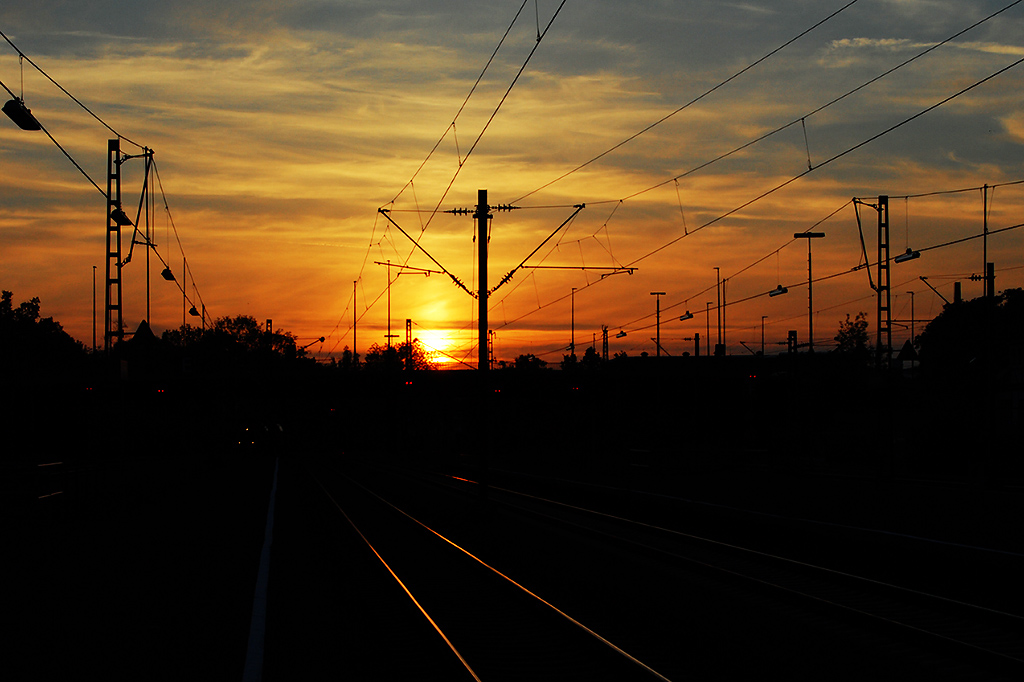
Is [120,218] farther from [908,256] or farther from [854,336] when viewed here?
[854,336]

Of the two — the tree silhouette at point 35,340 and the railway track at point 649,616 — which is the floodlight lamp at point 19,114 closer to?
the railway track at point 649,616

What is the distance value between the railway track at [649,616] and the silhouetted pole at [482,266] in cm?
923

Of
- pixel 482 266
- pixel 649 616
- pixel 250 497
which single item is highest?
pixel 482 266

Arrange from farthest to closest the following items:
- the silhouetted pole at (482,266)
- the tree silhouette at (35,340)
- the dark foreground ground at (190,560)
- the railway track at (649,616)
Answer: the tree silhouette at (35,340) → the silhouetted pole at (482,266) → the dark foreground ground at (190,560) → the railway track at (649,616)

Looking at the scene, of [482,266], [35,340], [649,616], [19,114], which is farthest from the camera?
[35,340]

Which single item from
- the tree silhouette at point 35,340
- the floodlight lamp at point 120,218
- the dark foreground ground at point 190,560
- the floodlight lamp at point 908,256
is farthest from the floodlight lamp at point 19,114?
the tree silhouette at point 35,340

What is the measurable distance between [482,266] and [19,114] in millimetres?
15669

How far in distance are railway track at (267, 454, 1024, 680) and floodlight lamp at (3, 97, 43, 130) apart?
1053cm

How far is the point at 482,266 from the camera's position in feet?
104

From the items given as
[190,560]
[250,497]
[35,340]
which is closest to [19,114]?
[190,560]

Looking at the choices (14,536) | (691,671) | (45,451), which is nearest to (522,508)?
(14,536)

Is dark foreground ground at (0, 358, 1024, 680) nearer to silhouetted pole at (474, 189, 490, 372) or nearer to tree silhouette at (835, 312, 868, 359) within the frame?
silhouetted pole at (474, 189, 490, 372)

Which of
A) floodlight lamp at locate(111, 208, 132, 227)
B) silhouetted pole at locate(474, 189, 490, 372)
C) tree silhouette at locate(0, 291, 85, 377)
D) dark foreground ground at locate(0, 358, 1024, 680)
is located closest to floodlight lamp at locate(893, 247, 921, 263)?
dark foreground ground at locate(0, 358, 1024, 680)

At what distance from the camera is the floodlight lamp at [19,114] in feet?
60.3
